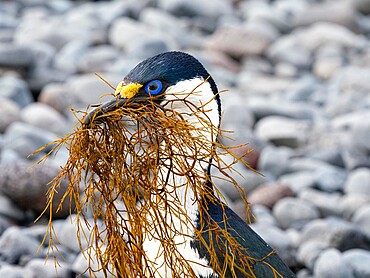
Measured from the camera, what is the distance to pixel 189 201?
335cm

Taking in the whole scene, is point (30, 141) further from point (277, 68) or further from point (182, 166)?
point (277, 68)

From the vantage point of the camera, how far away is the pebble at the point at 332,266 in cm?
495

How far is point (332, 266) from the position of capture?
4957 mm

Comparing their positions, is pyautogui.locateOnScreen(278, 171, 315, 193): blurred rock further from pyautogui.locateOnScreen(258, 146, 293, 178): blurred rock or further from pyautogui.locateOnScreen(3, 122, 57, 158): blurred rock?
pyautogui.locateOnScreen(3, 122, 57, 158): blurred rock

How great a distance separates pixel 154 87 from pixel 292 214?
2783mm

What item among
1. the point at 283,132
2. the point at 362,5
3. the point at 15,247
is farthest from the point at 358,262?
the point at 362,5

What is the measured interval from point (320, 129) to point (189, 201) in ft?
14.7

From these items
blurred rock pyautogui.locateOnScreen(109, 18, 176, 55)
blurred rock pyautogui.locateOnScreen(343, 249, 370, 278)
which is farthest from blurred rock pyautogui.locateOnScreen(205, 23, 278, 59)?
blurred rock pyautogui.locateOnScreen(343, 249, 370, 278)

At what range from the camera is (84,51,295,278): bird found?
3.29 m

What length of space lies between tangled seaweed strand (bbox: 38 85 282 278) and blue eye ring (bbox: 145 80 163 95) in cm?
4

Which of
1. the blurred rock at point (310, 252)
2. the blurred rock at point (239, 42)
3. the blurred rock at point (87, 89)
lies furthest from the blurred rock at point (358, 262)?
the blurred rock at point (239, 42)

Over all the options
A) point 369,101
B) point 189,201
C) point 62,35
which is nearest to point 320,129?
point 369,101

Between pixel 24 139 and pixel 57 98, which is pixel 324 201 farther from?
pixel 57 98

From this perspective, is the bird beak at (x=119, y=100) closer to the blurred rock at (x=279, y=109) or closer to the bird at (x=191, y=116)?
the bird at (x=191, y=116)
